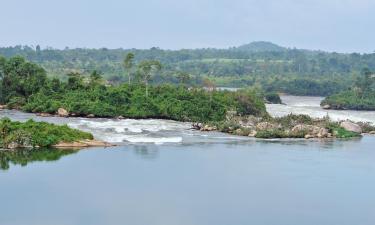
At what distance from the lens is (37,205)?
76.0ft

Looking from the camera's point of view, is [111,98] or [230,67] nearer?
[111,98]

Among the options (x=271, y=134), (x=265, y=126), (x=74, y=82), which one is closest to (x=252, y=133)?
(x=271, y=134)

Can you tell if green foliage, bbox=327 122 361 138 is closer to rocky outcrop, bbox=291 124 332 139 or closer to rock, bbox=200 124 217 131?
rocky outcrop, bbox=291 124 332 139

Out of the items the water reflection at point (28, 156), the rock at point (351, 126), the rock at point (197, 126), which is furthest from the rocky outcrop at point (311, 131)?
the water reflection at point (28, 156)

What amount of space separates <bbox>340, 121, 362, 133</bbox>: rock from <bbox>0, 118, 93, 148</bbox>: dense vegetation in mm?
17626

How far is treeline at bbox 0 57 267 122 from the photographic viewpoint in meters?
47.1

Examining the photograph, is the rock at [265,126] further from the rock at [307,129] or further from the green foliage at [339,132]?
the green foliage at [339,132]

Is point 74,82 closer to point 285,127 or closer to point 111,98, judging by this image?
point 111,98

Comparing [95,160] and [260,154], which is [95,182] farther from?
[260,154]

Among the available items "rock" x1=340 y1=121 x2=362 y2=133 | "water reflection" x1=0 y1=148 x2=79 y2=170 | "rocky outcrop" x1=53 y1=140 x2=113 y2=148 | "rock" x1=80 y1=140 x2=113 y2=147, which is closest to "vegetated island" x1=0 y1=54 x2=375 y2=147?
"rock" x1=340 y1=121 x2=362 y2=133

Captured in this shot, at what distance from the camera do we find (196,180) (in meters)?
27.9

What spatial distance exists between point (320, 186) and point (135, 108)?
22067 millimetres

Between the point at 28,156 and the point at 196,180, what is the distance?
8.34m

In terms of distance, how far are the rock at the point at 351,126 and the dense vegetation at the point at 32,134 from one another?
17626mm
